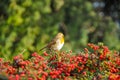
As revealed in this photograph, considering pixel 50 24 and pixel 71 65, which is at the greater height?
pixel 50 24

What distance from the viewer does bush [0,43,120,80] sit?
336 inches

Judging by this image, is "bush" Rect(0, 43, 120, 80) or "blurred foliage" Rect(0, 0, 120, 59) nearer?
"bush" Rect(0, 43, 120, 80)

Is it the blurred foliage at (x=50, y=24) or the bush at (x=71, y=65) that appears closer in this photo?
the bush at (x=71, y=65)

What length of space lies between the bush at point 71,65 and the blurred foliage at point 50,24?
1783cm

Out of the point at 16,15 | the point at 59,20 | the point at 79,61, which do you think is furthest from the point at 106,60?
the point at 59,20

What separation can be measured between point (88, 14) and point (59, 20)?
1492 mm

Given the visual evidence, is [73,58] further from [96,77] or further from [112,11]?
[112,11]

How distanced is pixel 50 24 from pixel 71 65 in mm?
21839

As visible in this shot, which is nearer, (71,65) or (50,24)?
(71,65)

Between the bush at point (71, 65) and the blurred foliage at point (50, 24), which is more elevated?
the blurred foliage at point (50, 24)

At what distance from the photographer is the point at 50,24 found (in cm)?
3059

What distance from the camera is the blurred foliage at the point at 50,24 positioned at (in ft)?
93.3

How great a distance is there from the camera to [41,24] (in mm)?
30562

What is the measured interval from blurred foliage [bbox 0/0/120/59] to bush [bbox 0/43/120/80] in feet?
58.5
